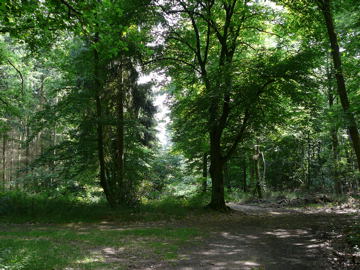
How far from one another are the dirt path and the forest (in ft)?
0.14

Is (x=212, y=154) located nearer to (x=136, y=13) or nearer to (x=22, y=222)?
(x=136, y=13)

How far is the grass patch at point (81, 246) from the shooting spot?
5836 millimetres

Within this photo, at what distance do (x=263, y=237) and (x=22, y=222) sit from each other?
9.53 meters

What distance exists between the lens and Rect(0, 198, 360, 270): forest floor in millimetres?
6051

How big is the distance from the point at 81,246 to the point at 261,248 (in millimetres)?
4891

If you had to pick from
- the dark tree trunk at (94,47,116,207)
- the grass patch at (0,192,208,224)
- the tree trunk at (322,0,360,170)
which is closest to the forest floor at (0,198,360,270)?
the grass patch at (0,192,208,224)

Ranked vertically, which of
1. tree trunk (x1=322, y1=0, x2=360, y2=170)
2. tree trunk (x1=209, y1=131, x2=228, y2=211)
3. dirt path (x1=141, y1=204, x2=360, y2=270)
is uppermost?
tree trunk (x1=322, y1=0, x2=360, y2=170)

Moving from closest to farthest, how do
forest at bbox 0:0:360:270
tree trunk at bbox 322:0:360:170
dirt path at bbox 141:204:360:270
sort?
dirt path at bbox 141:204:360:270, forest at bbox 0:0:360:270, tree trunk at bbox 322:0:360:170

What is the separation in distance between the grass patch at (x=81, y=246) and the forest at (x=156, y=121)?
0.04m

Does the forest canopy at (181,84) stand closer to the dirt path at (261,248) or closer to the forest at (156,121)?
the forest at (156,121)

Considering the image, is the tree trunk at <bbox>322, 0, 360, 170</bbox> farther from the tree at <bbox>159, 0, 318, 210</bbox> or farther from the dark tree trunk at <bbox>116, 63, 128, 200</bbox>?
the dark tree trunk at <bbox>116, 63, 128, 200</bbox>

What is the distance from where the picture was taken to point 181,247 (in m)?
7.78

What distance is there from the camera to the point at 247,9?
14844mm

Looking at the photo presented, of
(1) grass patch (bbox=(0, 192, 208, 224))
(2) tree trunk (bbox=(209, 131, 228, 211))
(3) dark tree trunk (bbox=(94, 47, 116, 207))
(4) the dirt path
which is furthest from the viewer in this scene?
(2) tree trunk (bbox=(209, 131, 228, 211))
